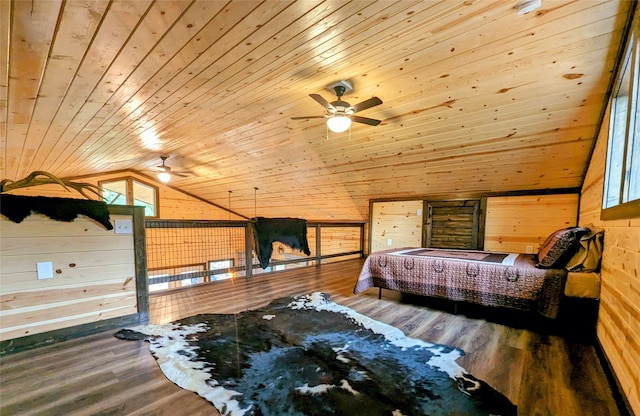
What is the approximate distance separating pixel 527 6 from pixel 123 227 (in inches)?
140

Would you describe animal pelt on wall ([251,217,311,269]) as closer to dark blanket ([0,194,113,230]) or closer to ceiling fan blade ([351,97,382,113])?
dark blanket ([0,194,113,230])

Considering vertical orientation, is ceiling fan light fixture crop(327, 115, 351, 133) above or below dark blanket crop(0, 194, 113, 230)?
above

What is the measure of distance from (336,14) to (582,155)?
11.6ft

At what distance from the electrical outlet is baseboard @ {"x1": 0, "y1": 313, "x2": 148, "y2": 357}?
0.79 meters

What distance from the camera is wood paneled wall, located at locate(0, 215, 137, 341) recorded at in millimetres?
2025

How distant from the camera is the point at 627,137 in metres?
1.85

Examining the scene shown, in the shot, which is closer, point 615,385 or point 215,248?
point 615,385

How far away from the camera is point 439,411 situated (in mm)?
1408

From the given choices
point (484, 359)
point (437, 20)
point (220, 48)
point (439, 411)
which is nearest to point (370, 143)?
point (437, 20)

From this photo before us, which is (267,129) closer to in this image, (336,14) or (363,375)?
(336,14)

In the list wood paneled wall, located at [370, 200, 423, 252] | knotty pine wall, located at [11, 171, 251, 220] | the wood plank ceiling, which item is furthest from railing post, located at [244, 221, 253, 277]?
knotty pine wall, located at [11, 171, 251, 220]

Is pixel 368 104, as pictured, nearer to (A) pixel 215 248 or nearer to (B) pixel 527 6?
(B) pixel 527 6

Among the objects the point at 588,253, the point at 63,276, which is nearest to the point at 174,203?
the point at 63,276

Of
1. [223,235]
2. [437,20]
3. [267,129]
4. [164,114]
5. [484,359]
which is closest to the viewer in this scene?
[437,20]
